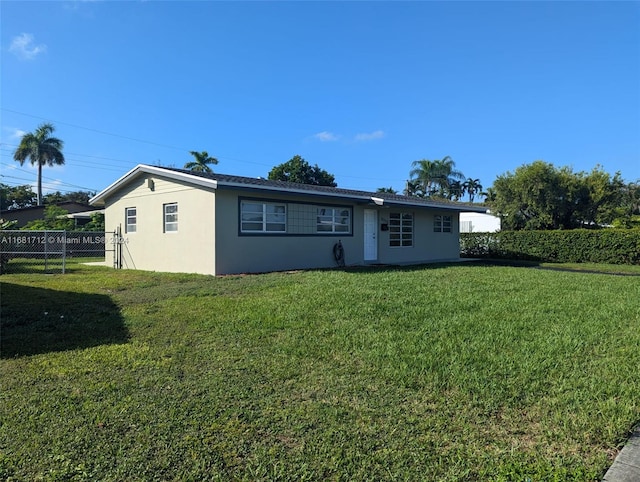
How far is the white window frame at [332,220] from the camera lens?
1511 centimetres

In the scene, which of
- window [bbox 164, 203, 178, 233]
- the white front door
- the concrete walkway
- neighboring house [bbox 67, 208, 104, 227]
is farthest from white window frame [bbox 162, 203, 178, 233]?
neighboring house [bbox 67, 208, 104, 227]

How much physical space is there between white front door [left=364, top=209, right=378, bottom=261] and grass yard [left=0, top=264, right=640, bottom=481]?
9.66m

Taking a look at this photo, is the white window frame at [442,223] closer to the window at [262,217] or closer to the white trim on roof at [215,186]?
the white trim on roof at [215,186]

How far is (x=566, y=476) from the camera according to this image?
2.60m

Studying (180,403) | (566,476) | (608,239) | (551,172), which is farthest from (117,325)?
(551,172)

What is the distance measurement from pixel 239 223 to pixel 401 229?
8.41 metres

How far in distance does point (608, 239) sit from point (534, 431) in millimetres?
19489

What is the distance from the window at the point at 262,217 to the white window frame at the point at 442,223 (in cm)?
917

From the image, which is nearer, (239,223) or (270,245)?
(239,223)

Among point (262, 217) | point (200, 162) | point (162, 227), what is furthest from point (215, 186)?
point (200, 162)

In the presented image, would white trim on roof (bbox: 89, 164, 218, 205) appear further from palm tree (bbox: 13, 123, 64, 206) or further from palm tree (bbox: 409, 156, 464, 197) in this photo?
palm tree (bbox: 409, 156, 464, 197)

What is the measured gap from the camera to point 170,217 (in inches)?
551

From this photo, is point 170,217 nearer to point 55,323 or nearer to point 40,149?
point 55,323


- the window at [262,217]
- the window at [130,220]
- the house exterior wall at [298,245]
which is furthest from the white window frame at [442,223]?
the window at [130,220]
